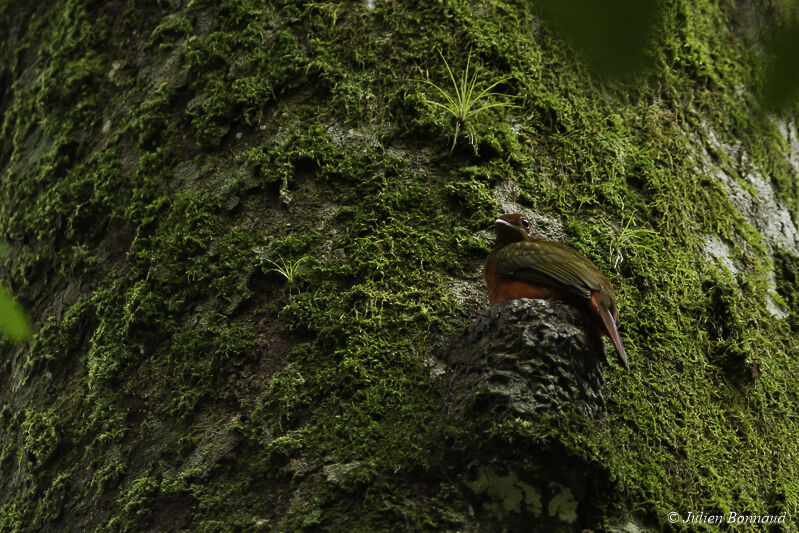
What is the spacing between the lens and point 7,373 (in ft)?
11.3

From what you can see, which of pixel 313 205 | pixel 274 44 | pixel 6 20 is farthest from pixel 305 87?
pixel 6 20

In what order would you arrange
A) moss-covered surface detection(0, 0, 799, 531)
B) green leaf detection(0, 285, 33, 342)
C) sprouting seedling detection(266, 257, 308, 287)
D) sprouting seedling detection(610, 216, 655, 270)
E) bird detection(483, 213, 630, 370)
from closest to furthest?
green leaf detection(0, 285, 33, 342) < moss-covered surface detection(0, 0, 799, 531) < bird detection(483, 213, 630, 370) < sprouting seedling detection(266, 257, 308, 287) < sprouting seedling detection(610, 216, 655, 270)

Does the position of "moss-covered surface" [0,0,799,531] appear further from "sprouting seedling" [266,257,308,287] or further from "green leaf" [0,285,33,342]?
"green leaf" [0,285,33,342]

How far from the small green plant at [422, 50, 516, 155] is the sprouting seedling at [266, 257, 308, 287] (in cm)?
72

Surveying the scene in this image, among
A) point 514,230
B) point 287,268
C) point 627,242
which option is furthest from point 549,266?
point 287,268

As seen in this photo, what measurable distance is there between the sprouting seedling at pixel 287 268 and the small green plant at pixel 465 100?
715mm

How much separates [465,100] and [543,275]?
2.36 feet

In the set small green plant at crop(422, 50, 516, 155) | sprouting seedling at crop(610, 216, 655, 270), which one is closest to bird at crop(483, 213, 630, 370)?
sprouting seedling at crop(610, 216, 655, 270)

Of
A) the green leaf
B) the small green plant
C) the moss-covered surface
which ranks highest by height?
the small green plant

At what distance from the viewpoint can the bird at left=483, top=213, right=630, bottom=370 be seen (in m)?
2.53

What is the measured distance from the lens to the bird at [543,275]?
2527 millimetres

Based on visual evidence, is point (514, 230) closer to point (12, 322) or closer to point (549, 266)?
point (549, 266)

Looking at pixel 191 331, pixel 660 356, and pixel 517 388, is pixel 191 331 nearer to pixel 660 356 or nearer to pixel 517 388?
pixel 517 388

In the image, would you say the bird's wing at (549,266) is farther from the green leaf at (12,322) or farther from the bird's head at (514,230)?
the green leaf at (12,322)
